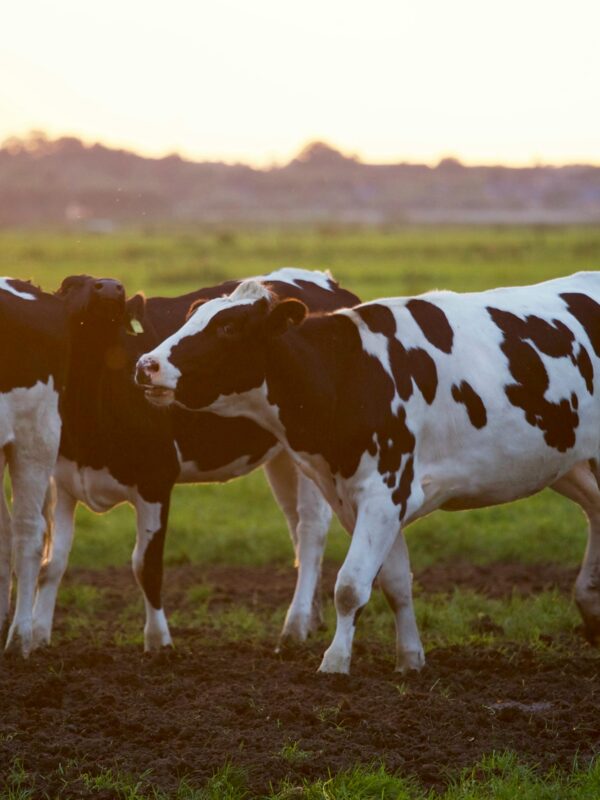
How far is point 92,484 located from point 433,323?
2.31m

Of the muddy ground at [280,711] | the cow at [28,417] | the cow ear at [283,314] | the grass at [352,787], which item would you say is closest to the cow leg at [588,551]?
the muddy ground at [280,711]

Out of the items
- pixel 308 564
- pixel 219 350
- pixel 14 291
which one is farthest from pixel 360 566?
pixel 14 291

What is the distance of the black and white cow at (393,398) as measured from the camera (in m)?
6.90

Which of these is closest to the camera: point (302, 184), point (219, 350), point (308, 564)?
point (219, 350)

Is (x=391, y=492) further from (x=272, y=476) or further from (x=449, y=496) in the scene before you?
(x=272, y=476)

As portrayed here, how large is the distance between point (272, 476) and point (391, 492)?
9.58 feet

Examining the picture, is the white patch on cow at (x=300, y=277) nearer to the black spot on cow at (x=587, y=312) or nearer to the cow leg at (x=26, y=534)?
the black spot on cow at (x=587, y=312)

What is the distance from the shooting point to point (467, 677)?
285 inches

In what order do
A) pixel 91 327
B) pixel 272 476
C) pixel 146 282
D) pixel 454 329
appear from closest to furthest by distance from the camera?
pixel 454 329 → pixel 91 327 → pixel 272 476 → pixel 146 282

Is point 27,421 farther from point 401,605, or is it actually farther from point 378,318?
point 401,605

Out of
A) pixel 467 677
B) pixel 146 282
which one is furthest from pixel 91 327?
pixel 146 282

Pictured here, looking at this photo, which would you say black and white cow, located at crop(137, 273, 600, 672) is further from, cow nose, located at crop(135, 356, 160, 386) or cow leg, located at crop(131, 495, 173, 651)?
cow leg, located at crop(131, 495, 173, 651)

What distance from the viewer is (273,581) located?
1056cm

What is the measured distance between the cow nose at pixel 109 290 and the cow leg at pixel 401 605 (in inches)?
83.9
